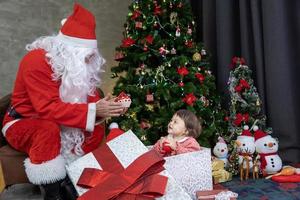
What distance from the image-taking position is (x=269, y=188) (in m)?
2.36

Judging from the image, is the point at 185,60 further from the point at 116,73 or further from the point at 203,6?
the point at 203,6

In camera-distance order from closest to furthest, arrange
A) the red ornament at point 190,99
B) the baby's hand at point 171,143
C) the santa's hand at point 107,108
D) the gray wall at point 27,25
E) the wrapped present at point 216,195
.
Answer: the wrapped present at point 216,195
the santa's hand at point 107,108
the baby's hand at point 171,143
the red ornament at point 190,99
the gray wall at point 27,25

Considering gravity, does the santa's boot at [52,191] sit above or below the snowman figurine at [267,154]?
below

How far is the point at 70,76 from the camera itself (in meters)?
2.08

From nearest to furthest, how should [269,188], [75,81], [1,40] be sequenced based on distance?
[75,81] → [269,188] → [1,40]

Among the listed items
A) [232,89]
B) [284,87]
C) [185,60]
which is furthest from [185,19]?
[284,87]

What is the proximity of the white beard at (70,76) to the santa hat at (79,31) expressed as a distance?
4 cm

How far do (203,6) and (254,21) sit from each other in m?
0.70

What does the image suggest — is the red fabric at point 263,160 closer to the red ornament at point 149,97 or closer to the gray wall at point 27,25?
the red ornament at point 149,97

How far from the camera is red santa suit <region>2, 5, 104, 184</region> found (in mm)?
1969

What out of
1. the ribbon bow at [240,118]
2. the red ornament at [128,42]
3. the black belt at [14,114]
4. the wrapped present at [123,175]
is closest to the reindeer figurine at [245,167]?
the ribbon bow at [240,118]

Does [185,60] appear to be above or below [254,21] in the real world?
below

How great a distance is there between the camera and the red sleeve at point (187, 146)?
6.94ft

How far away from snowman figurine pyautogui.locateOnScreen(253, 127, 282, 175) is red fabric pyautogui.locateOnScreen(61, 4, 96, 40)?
1399mm
